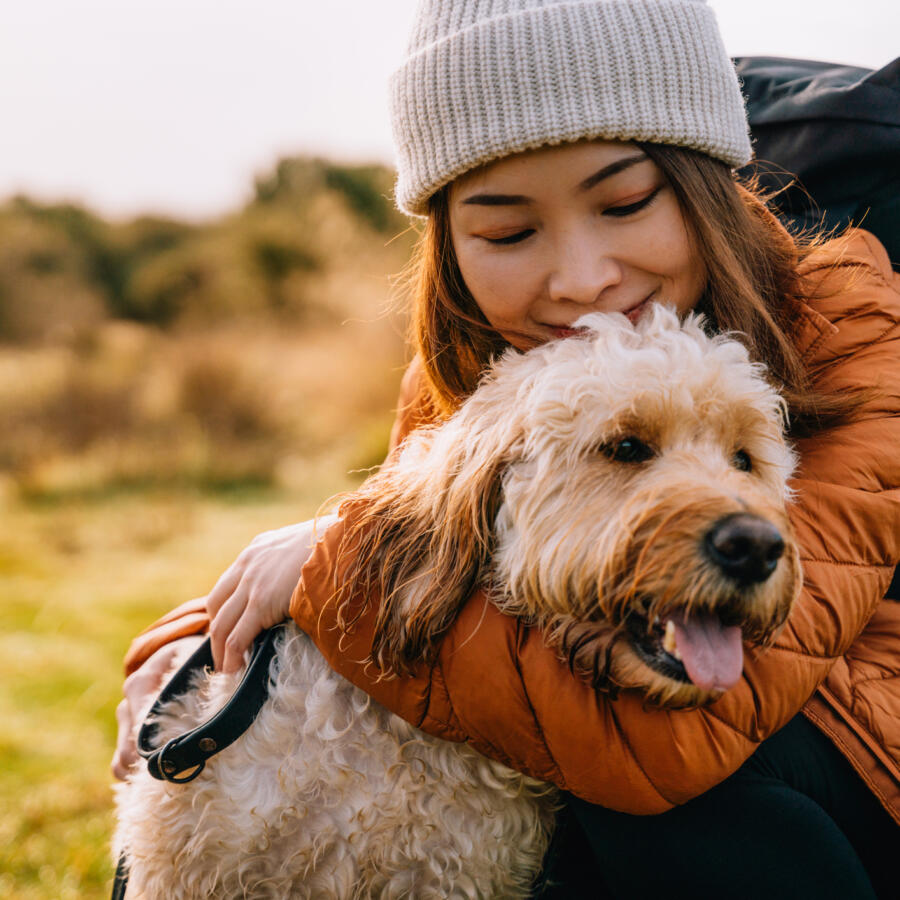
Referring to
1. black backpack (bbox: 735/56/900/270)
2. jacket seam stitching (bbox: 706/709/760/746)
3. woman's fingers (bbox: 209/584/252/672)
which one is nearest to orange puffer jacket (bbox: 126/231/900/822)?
jacket seam stitching (bbox: 706/709/760/746)

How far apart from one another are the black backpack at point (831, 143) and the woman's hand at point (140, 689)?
7.08 ft

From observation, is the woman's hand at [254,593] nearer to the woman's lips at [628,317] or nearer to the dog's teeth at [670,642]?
the woman's lips at [628,317]

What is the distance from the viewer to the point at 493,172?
2.08 meters

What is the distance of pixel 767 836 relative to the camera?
1806 mm

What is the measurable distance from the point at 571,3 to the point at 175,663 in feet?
6.19

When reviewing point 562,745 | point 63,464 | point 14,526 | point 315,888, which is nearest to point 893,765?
point 562,745

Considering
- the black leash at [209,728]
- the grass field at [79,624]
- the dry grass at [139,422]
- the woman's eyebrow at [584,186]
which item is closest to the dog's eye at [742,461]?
the woman's eyebrow at [584,186]

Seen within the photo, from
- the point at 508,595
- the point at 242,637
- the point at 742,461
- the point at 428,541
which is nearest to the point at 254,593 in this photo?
the point at 242,637

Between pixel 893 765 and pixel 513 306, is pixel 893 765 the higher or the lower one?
the lower one

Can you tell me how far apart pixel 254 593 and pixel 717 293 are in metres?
1.30

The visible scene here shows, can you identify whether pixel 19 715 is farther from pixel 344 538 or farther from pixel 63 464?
pixel 63 464

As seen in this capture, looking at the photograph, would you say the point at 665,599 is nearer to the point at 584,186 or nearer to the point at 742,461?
the point at 742,461

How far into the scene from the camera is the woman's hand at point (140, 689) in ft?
7.65

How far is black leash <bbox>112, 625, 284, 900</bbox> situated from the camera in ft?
6.13
